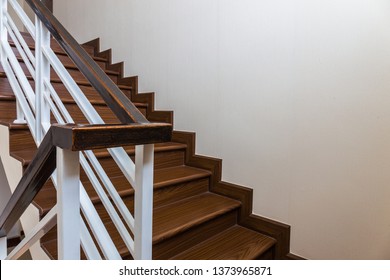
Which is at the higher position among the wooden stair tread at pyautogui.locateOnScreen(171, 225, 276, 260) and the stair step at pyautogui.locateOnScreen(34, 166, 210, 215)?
the stair step at pyautogui.locateOnScreen(34, 166, 210, 215)

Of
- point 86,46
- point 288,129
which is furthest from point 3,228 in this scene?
point 86,46

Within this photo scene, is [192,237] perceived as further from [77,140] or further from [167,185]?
[77,140]

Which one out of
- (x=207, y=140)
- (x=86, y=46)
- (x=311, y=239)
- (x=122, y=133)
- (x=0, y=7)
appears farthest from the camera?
(x=86, y=46)

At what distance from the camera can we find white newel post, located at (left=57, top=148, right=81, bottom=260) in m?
0.57

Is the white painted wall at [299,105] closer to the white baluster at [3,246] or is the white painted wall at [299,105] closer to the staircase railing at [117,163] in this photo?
the staircase railing at [117,163]

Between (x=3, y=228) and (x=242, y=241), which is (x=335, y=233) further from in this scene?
(x=3, y=228)

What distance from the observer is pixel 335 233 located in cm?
145

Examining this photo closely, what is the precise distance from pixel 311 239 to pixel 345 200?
31 cm

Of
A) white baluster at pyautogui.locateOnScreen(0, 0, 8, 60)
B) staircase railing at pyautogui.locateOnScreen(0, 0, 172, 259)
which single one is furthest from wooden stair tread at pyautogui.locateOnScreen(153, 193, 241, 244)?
white baluster at pyautogui.locateOnScreen(0, 0, 8, 60)

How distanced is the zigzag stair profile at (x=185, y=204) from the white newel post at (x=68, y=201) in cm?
63

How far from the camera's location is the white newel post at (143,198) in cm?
69

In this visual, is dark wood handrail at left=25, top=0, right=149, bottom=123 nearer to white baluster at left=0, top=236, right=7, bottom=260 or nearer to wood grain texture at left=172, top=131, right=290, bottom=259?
white baluster at left=0, top=236, right=7, bottom=260

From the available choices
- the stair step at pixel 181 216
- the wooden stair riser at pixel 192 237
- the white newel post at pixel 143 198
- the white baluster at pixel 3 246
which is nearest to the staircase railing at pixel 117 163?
the white newel post at pixel 143 198
